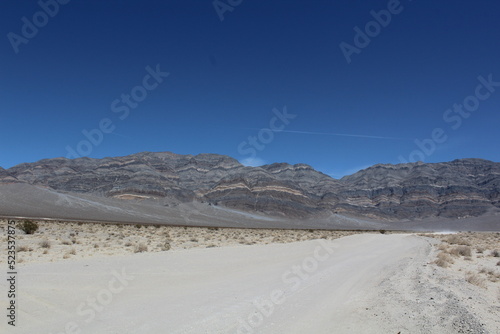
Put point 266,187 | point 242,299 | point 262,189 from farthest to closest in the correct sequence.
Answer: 1. point 266,187
2. point 262,189
3. point 242,299

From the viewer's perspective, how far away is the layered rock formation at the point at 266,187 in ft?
437

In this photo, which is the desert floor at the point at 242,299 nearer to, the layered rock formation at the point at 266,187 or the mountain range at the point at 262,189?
the mountain range at the point at 262,189

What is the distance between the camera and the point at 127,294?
28.0 ft

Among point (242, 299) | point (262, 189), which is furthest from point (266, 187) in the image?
point (242, 299)

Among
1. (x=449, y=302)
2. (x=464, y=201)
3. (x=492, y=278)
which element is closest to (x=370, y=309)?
(x=449, y=302)

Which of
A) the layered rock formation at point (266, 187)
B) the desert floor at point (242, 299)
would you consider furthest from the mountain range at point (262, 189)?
the desert floor at point (242, 299)

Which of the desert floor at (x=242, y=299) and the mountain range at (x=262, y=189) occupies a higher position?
the mountain range at (x=262, y=189)

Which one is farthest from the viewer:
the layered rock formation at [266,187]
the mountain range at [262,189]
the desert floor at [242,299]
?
the layered rock formation at [266,187]

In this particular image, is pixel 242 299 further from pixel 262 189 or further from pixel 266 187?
pixel 266 187

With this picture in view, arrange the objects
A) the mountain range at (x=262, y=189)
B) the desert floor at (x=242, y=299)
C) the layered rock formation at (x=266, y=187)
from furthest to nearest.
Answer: the layered rock formation at (x=266, y=187)
the mountain range at (x=262, y=189)
the desert floor at (x=242, y=299)

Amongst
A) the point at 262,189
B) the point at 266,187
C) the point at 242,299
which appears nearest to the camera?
the point at 242,299

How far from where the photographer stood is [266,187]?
143125mm

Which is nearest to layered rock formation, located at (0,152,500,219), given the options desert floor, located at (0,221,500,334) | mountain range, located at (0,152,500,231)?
mountain range, located at (0,152,500,231)

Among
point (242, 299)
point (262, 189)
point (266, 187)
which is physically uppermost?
point (266, 187)
